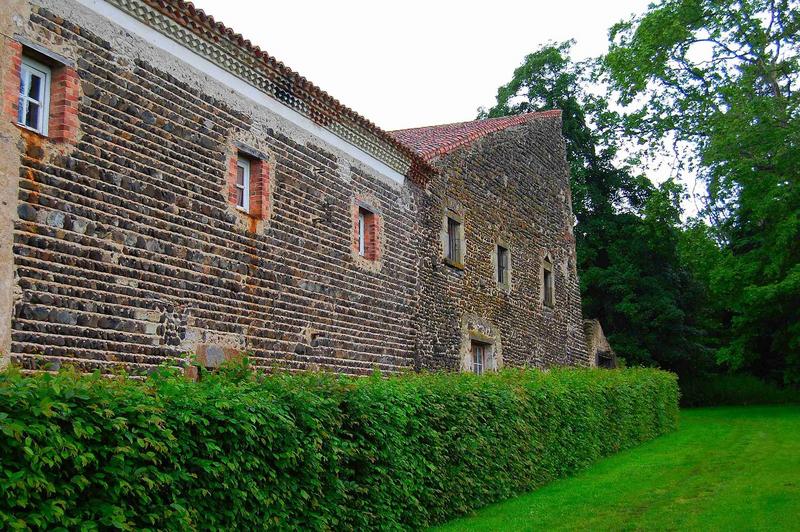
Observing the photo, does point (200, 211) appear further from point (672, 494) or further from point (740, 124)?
point (740, 124)

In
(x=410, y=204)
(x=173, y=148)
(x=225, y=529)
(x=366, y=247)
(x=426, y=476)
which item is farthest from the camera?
(x=410, y=204)

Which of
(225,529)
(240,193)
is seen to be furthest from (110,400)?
(240,193)

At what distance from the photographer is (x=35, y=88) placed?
28.2ft

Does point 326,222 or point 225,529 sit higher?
point 326,222

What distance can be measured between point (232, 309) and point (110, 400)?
19.3ft

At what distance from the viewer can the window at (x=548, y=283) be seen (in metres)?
24.3

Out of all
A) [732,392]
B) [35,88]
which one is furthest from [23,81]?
[732,392]

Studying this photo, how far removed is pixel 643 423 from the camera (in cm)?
1964

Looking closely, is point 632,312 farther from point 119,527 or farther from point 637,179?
point 119,527

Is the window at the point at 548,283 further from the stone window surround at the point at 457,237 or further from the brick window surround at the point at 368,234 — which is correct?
the brick window surround at the point at 368,234

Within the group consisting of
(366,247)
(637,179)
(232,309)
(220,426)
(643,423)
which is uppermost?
(637,179)

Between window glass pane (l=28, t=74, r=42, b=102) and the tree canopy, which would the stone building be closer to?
window glass pane (l=28, t=74, r=42, b=102)

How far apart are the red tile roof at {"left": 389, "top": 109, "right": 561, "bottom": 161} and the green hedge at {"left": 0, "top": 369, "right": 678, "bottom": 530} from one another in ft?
23.8

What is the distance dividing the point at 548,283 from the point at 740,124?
7724mm
